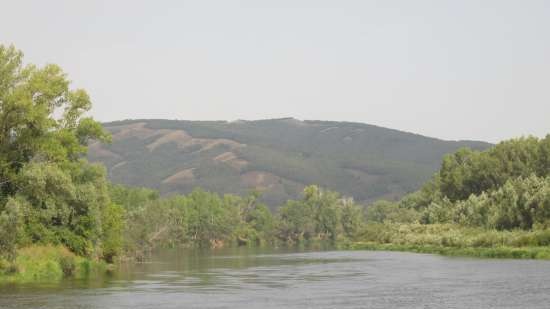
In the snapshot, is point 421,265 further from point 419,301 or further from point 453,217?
point 453,217

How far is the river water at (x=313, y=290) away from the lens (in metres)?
41.2

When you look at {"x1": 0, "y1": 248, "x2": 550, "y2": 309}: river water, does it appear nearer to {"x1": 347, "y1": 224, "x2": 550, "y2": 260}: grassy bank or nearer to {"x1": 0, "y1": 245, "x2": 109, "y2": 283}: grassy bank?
{"x1": 0, "y1": 245, "x2": 109, "y2": 283}: grassy bank

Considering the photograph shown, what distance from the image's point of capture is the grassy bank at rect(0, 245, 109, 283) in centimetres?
5781

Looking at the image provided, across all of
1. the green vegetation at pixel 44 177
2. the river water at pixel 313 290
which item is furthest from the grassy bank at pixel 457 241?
the green vegetation at pixel 44 177

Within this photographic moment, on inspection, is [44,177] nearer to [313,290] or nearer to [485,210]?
[313,290]

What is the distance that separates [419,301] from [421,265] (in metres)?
33.5

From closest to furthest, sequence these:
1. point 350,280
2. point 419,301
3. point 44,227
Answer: point 419,301, point 350,280, point 44,227

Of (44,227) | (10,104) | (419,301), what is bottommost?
(419,301)

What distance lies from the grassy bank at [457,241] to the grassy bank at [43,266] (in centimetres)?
4194

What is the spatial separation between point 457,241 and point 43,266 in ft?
184

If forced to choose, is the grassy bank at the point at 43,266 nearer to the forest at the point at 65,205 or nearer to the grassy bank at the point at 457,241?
the forest at the point at 65,205

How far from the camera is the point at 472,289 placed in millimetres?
46750

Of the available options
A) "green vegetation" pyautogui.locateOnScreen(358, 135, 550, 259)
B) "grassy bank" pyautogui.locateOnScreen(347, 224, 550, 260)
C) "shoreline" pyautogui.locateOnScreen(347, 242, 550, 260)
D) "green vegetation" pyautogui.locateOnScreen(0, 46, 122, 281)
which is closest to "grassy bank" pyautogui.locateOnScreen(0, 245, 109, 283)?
"green vegetation" pyautogui.locateOnScreen(0, 46, 122, 281)

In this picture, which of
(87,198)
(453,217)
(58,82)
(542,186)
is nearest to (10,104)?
(58,82)
